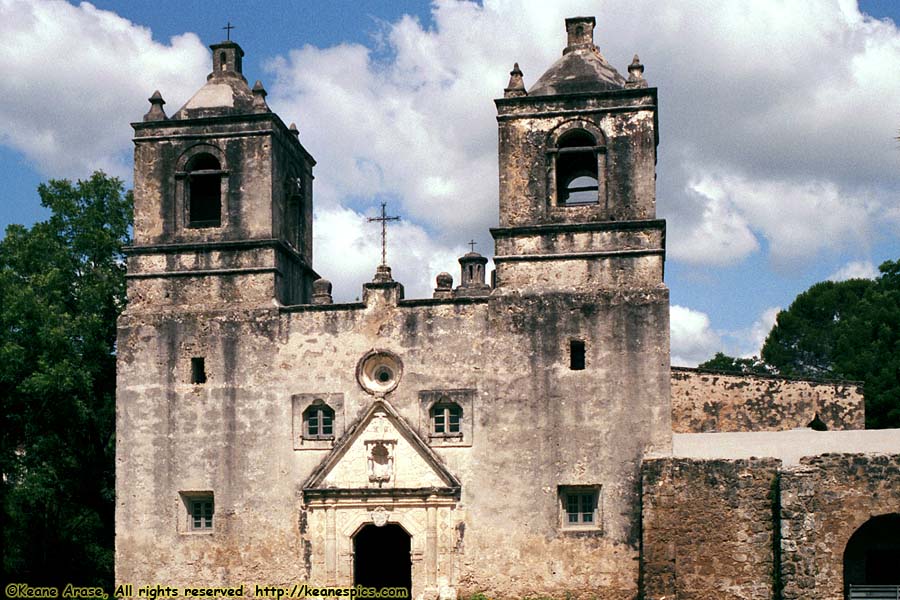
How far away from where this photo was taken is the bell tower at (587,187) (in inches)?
1016

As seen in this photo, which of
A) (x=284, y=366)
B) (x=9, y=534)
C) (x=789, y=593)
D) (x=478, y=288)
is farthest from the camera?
(x=9, y=534)

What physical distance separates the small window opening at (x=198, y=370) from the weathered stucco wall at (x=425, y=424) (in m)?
0.18

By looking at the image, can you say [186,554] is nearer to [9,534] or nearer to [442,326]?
[442,326]

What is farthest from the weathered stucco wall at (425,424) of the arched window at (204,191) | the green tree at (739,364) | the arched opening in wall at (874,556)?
the green tree at (739,364)

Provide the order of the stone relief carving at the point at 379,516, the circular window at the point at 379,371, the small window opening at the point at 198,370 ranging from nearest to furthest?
the stone relief carving at the point at 379,516, the circular window at the point at 379,371, the small window opening at the point at 198,370

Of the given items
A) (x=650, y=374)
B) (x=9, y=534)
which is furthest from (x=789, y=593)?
Answer: (x=9, y=534)

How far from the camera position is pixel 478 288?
103ft

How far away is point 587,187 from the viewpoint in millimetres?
27047

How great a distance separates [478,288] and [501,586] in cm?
882

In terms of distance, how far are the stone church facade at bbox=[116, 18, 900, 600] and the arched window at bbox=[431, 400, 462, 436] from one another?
49mm

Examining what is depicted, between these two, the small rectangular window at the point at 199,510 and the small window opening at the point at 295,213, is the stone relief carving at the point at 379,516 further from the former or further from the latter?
the small window opening at the point at 295,213

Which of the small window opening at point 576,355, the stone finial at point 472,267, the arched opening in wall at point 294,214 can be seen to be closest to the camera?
the small window opening at point 576,355

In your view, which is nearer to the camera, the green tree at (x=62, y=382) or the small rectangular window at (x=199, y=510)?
the small rectangular window at (x=199, y=510)

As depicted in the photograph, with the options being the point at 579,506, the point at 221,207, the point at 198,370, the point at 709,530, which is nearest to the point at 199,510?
the point at 198,370
